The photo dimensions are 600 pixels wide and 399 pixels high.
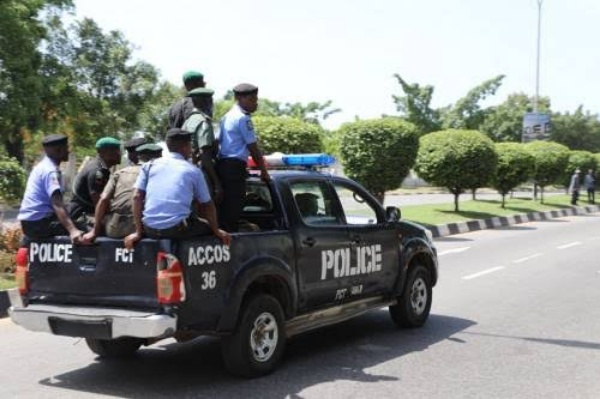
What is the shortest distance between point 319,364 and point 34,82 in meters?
18.1

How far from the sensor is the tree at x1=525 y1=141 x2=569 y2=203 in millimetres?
34406

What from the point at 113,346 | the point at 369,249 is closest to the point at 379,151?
the point at 369,249

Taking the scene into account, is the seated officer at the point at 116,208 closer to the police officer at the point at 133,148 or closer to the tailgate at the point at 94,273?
the tailgate at the point at 94,273

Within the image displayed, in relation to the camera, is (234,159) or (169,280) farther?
(234,159)

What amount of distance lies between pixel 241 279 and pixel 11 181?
24.3 feet

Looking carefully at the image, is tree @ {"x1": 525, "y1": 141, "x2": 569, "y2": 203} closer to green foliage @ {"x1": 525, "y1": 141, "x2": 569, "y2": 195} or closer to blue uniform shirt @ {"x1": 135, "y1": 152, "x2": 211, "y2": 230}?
green foliage @ {"x1": 525, "y1": 141, "x2": 569, "y2": 195}

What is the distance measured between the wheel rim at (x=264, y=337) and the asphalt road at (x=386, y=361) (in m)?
0.19

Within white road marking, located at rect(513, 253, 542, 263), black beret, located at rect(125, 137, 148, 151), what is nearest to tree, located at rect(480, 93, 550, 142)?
white road marking, located at rect(513, 253, 542, 263)

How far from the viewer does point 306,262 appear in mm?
6305

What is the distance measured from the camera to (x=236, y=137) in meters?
6.24

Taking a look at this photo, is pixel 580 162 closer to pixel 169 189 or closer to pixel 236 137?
pixel 236 137

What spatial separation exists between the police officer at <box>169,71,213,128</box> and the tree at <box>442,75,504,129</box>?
4758cm

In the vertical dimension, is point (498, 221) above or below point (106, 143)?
below

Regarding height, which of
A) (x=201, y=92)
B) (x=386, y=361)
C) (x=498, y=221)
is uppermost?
(x=201, y=92)
